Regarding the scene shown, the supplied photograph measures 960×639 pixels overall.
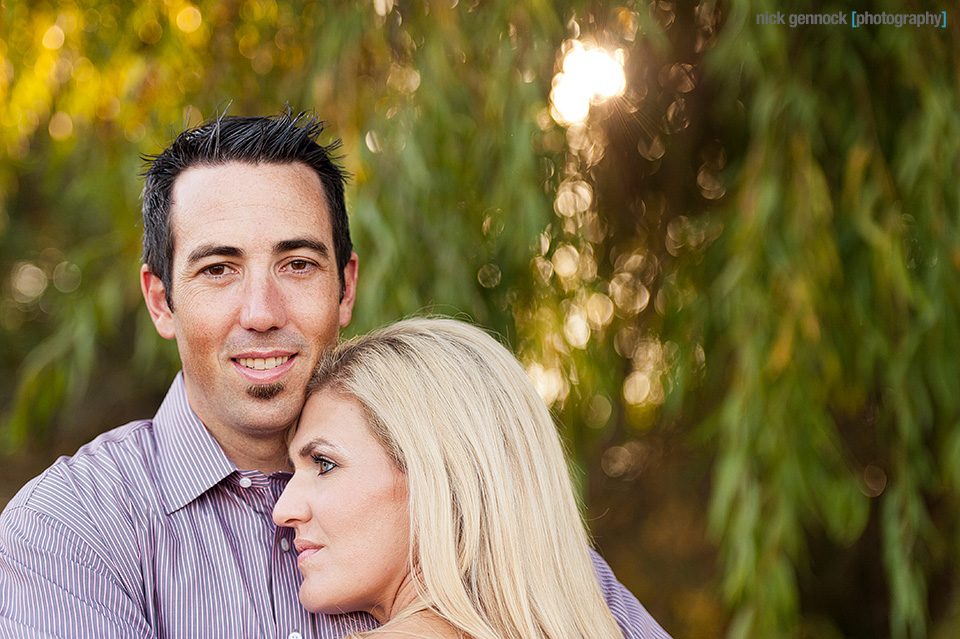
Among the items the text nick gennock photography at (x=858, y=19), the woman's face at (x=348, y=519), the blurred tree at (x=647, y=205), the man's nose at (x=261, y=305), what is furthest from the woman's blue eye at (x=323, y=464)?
the text nick gennock photography at (x=858, y=19)

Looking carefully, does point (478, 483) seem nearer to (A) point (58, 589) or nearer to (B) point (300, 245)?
(B) point (300, 245)

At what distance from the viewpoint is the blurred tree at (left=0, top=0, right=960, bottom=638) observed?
7.89 ft

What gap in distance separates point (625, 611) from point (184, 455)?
0.88 metres

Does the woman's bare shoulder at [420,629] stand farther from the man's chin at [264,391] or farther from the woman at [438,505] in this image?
the man's chin at [264,391]

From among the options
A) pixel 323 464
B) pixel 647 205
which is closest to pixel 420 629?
pixel 323 464

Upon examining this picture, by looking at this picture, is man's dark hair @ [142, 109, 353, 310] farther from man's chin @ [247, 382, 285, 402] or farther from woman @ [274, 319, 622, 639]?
woman @ [274, 319, 622, 639]

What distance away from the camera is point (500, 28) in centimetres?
244

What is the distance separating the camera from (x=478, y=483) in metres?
1.53

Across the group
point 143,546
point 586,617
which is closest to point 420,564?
point 586,617

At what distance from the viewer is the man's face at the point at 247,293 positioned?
5.38 ft

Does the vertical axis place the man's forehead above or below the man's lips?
above

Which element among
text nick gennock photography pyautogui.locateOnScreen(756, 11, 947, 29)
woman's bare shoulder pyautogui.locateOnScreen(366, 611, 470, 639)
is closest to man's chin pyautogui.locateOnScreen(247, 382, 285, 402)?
woman's bare shoulder pyautogui.locateOnScreen(366, 611, 470, 639)

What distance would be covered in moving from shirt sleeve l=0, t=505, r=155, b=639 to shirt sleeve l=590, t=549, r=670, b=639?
0.84 metres

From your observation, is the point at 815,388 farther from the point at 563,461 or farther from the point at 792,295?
the point at 563,461
